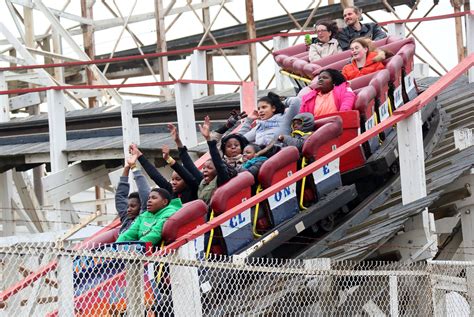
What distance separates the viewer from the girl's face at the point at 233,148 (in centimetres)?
1133

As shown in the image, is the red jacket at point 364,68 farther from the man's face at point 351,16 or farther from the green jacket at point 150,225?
the green jacket at point 150,225

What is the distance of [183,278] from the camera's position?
7207 millimetres

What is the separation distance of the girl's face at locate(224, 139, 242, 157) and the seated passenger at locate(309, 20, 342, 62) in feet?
11.3

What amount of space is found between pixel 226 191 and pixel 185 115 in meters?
4.17

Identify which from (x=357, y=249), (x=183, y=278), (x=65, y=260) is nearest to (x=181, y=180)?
(x=357, y=249)

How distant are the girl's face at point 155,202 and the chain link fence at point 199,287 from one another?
813mm

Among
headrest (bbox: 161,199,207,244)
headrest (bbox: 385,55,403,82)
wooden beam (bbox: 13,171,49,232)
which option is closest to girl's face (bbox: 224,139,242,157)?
headrest (bbox: 161,199,207,244)

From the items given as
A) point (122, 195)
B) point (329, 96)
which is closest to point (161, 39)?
point (329, 96)

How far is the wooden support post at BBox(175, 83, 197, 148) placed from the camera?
46.2 feet

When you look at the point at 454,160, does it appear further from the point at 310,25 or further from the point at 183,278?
the point at 310,25

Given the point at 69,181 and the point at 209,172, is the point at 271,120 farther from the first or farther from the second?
the point at 69,181

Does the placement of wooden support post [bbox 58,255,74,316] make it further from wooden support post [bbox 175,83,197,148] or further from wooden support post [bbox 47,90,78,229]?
wooden support post [bbox 47,90,78,229]

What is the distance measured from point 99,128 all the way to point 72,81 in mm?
9623

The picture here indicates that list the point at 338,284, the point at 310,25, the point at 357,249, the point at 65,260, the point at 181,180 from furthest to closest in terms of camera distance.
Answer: the point at 310,25 < the point at 181,180 < the point at 357,249 < the point at 338,284 < the point at 65,260
